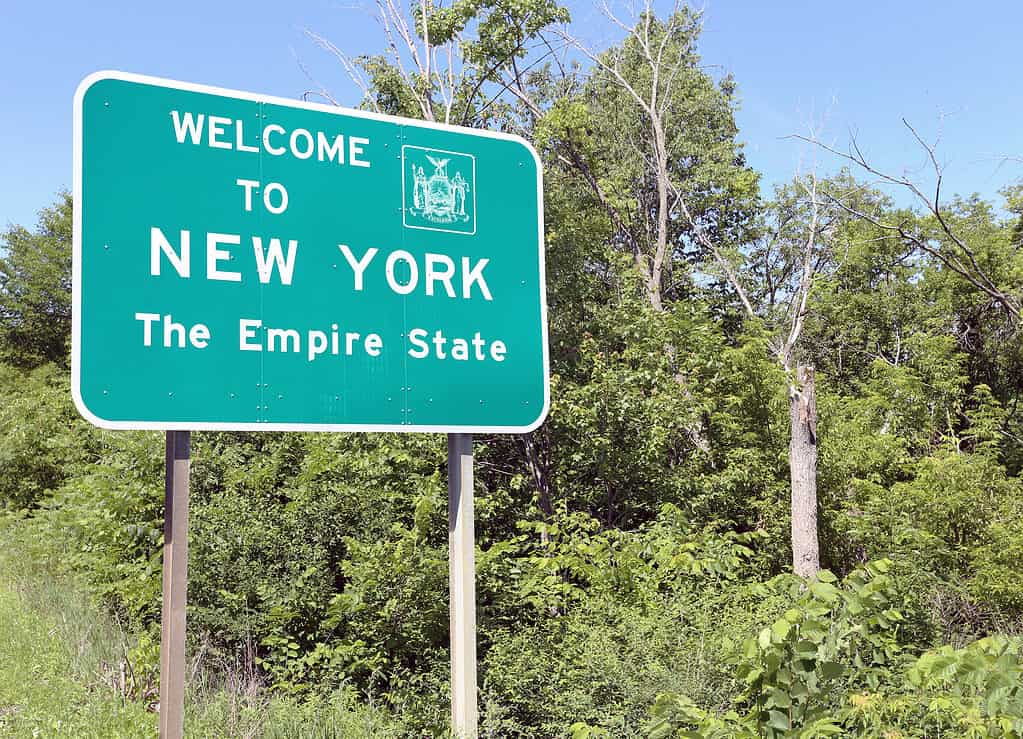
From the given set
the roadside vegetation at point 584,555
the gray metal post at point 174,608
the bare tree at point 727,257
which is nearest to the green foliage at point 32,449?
the roadside vegetation at point 584,555

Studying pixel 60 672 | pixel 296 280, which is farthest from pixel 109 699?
pixel 296 280

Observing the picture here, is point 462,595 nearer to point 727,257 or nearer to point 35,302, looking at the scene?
point 727,257

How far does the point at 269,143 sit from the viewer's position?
Result: 13.4 ft

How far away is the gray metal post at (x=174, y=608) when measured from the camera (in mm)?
3752

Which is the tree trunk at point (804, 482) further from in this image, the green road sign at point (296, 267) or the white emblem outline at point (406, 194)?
the white emblem outline at point (406, 194)

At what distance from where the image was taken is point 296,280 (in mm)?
4047

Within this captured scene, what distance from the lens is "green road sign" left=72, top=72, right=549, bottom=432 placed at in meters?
3.65

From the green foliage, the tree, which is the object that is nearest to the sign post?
the green foliage

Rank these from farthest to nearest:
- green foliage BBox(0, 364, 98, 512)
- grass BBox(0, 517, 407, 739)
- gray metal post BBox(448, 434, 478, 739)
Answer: green foliage BBox(0, 364, 98, 512) < grass BBox(0, 517, 407, 739) < gray metal post BBox(448, 434, 478, 739)

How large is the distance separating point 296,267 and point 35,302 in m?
30.7

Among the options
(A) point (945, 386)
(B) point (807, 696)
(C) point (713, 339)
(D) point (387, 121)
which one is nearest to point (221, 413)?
(D) point (387, 121)

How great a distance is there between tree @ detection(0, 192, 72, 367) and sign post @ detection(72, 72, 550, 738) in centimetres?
2947

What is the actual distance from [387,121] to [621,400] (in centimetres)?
580

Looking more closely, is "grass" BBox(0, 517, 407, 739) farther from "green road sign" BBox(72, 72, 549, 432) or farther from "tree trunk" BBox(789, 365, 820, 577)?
"tree trunk" BBox(789, 365, 820, 577)
